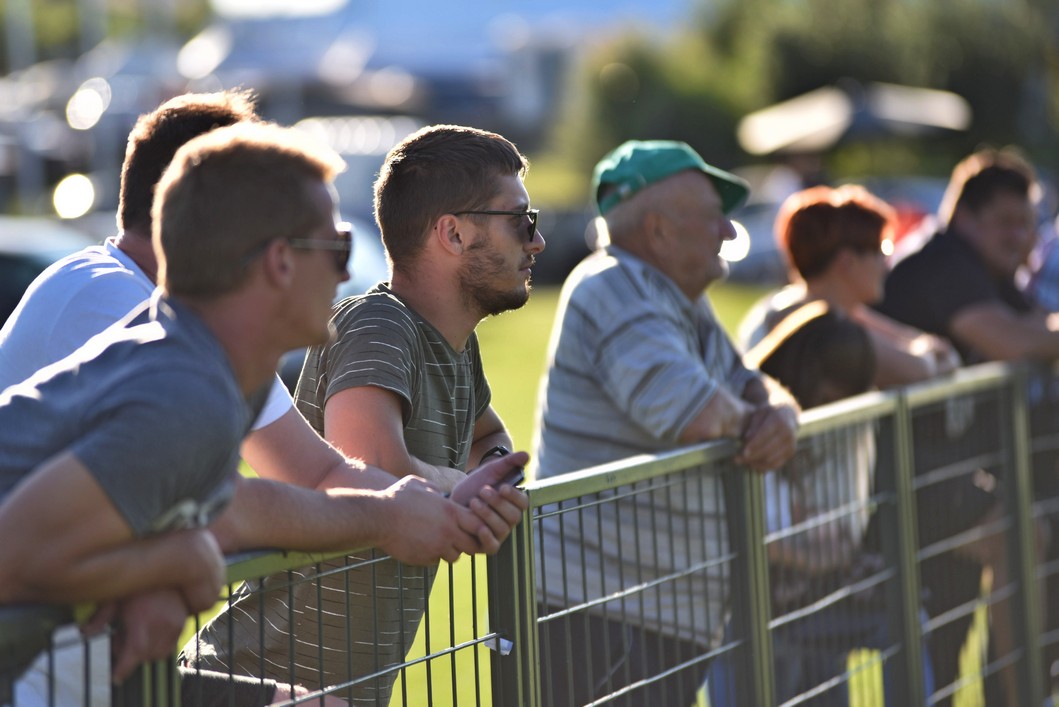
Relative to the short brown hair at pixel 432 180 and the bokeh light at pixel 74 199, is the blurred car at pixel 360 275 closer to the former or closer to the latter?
the short brown hair at pixel 432 180

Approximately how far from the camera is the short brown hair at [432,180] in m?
3.42

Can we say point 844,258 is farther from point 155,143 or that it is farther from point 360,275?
point 360,275

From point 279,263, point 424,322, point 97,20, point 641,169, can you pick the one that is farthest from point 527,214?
point 97,20

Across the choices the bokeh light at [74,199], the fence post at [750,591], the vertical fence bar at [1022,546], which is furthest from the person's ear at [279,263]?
the bokeh light at [74,199]

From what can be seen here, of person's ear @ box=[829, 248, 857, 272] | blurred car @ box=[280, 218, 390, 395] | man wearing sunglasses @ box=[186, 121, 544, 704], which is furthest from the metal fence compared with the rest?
blurred car @ box=[280, 218, 390, 395]

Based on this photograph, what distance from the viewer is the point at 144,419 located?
6.59 ft

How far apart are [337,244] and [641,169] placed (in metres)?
2.32

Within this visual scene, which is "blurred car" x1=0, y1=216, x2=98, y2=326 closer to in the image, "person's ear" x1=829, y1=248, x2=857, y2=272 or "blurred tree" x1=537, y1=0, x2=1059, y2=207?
"person's ear" x1=829, y1=248, x2=857, y2=272

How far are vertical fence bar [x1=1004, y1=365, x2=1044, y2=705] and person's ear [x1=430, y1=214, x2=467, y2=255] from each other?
2.86 meters

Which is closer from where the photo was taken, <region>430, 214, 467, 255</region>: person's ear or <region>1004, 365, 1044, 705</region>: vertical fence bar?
<region>430, 214, 467, 255</region>: person's ear

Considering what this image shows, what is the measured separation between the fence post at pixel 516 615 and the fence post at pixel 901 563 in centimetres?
184

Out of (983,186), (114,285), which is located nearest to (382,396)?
(114,285)

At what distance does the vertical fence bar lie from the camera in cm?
547

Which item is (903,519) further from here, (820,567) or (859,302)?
(859,302)
